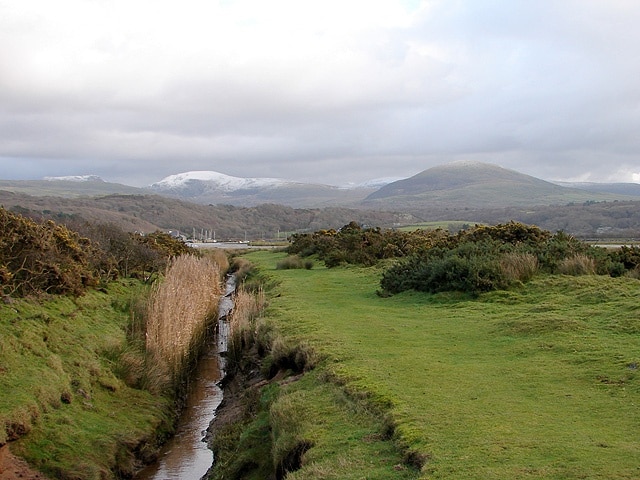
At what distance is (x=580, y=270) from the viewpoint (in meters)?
22.5

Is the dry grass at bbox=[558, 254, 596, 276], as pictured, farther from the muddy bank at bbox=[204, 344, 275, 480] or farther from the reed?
the muddy bank at bbox=[204, 344, 275, 480]

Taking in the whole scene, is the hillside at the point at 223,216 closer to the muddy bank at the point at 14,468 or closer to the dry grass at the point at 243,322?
the dry grass at the point at 243,322

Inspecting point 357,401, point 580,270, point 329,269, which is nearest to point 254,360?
point 357,401

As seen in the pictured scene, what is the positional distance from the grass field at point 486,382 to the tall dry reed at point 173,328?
2.79 m

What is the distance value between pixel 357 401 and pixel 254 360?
27.0 feet

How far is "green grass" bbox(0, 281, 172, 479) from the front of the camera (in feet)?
40.9

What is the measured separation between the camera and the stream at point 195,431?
13836 mm

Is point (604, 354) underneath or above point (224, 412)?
above

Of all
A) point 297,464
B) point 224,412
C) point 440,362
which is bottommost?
point 224,412

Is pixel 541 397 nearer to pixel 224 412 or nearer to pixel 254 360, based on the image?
pixel 224 412

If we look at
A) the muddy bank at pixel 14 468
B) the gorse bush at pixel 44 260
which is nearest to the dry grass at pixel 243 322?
the gorse bush at pixel 44 260

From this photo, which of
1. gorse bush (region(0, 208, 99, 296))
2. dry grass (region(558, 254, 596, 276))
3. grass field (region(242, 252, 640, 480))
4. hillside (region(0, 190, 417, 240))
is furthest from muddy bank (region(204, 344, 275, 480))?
hillside (region(0, 190, 417, 240))

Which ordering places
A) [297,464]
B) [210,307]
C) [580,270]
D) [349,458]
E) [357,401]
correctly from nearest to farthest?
[349,458] → [297,464] → [357,401] → [580,270] → [210,307]

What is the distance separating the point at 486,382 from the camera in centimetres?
1150
